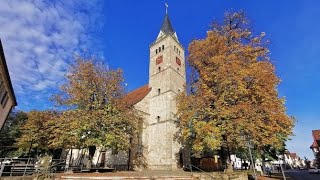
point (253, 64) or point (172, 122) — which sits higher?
point (253, 64)

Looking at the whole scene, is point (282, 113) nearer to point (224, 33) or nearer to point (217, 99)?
point (217, 99)

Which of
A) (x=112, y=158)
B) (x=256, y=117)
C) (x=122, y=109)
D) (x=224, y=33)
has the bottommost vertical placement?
(x=112, y=158)


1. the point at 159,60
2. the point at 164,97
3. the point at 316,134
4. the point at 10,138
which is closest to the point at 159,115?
the point at 164,97

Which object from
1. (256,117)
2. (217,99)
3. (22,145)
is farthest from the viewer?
(22,145)

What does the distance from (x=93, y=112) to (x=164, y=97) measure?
43.8 feet

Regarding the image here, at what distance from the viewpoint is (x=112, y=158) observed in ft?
94.8

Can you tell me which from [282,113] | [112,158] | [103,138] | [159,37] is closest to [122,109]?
[103,138]

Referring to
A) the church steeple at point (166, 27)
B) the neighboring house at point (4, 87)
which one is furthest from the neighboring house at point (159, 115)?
the neighboring house at point (4, 87)

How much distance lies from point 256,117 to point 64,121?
15.6 meters

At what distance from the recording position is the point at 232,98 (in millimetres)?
17922

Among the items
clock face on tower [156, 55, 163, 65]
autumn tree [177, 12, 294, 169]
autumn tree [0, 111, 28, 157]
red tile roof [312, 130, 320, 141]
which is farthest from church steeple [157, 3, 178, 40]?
red tile roof [312, 130, 320, 141]

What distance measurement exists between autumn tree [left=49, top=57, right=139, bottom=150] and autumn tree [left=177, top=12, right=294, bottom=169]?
18.7 feet

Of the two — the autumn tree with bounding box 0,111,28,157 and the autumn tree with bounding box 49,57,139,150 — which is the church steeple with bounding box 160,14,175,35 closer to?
the autumn tree with bounding box 49,57,139,150

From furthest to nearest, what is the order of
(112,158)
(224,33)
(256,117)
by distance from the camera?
(112,158) < (224,33) < (256,117)
